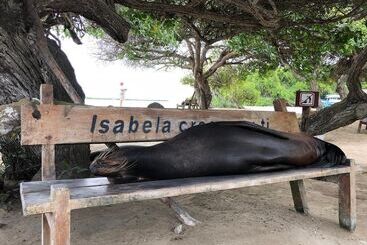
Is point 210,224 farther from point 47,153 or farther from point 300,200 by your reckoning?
point 47,153

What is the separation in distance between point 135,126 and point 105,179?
2.30 ft

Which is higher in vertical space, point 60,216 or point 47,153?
point 47,153

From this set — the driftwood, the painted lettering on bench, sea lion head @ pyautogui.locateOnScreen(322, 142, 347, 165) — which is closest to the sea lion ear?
sea lion head @ pyautogui.locateOnScreen(322, 142, 347, 165)

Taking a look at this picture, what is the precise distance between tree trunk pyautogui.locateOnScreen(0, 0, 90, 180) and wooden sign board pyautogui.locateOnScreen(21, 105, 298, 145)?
388 mm

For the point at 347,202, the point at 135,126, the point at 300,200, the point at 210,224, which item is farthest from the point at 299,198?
the point at 135,126

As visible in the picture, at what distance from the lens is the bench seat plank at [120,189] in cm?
219

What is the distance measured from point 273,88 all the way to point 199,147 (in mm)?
36742

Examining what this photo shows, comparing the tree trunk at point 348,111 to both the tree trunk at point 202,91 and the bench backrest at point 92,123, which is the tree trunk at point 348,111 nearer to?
the bench backrest at point 92,123

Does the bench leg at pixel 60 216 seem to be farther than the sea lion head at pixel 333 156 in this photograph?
No

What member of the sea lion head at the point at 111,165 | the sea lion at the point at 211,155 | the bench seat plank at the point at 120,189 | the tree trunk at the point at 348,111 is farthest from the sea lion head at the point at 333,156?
the tree trunk at the point at 348,111

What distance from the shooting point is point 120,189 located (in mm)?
2463

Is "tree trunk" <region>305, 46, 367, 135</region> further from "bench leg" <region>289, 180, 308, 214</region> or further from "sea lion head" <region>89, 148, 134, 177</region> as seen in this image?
"sea lion head" <region>89, 148, 134, 177</region>

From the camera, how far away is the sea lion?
2.85 meters

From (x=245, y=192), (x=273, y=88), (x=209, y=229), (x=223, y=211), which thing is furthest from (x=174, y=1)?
(x=273, y=88)
